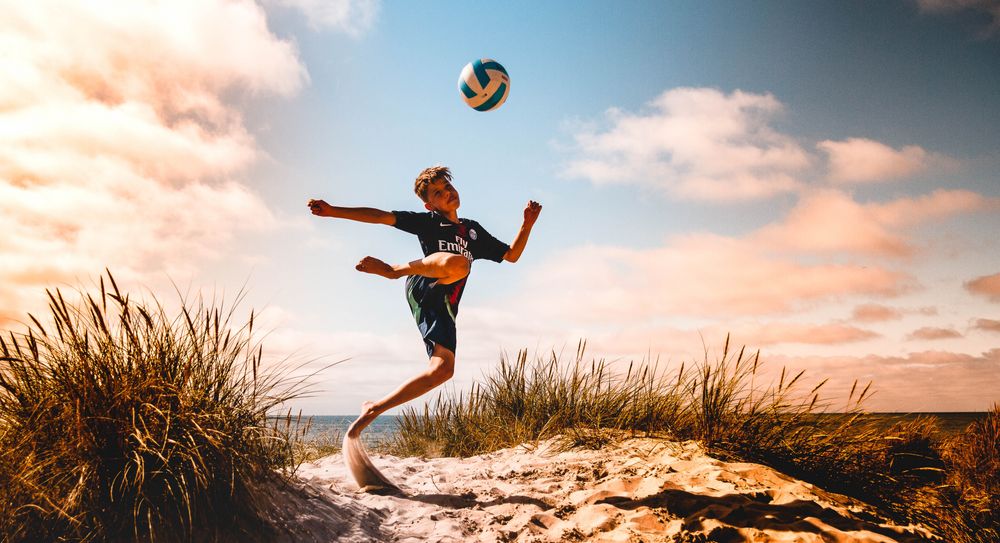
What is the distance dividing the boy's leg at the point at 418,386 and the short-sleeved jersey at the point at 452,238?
1.32ft

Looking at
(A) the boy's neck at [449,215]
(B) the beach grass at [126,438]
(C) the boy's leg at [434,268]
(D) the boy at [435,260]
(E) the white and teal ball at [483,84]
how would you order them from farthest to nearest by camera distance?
(E) the white and teal ball at [483,84] < (A) the boy's neck at [449,215] < (D) the boy at [435,260] < (C) the boy's leg at [434,268] < (B) the beach grass at [126,438]

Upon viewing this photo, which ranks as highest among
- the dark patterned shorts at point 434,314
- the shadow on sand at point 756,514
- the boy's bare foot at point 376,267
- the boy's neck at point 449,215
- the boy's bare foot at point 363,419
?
the boy's neck at point 449,215

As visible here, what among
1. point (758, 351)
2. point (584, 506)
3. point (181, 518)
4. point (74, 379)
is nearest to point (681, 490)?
point (584, 506)

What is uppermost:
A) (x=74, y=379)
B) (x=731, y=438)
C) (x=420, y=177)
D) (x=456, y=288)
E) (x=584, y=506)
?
(x=420, y=177)

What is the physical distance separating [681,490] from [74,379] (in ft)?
11.7

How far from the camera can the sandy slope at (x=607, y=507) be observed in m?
3.37

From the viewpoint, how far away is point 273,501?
3.14 m

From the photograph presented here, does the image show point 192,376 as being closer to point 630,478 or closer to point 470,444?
point 630,478

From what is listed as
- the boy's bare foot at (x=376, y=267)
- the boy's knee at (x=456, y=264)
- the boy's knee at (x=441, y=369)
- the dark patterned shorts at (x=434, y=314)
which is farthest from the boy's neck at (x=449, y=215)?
the boy's knee at (x=441, y=369)

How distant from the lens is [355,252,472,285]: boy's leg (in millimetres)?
3953

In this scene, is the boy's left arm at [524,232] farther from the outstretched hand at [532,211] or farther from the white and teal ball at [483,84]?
the white and teal ball at [483,84]

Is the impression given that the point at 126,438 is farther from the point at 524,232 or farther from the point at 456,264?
the point at 524,232

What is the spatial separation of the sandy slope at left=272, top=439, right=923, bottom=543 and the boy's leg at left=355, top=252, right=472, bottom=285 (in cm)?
151

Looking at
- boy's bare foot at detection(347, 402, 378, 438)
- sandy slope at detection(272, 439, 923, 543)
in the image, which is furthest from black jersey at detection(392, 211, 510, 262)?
sandy slope at detection(272, 439, 923, 543)
